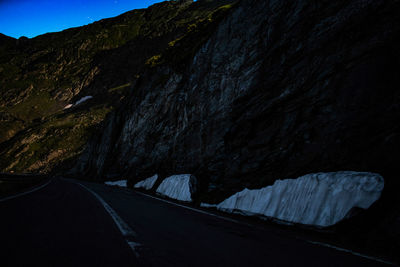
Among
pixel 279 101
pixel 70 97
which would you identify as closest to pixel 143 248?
pixel 279 101

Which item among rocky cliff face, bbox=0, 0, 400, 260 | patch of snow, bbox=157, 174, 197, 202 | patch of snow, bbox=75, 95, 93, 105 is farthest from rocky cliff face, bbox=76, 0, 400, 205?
patch of snow, bbox=75, 95, 93, 105

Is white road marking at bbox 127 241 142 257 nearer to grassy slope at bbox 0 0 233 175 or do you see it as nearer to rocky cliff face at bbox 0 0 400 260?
rocky cliff face at bbox 0 0 400 260

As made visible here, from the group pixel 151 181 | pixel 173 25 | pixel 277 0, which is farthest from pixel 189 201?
pixel 173 25

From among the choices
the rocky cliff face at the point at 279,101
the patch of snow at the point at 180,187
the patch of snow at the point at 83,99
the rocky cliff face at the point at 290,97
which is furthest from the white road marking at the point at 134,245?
the patch of snow at the point at 83,99

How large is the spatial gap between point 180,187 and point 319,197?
31.0 feet

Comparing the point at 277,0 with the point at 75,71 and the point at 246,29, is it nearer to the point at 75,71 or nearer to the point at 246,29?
the point at 246,29

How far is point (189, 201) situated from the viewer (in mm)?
12766

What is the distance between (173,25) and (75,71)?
9696cm

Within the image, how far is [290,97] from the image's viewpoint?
10531 mm

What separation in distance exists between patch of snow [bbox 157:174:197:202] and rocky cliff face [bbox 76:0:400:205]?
749 millimetres

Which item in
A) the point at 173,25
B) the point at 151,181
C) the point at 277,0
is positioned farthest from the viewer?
the point at 173,25

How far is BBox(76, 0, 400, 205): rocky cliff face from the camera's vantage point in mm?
7395

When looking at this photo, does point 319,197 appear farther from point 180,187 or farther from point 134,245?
point 180,187

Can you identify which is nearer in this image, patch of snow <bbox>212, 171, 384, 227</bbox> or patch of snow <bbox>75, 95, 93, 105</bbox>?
patch of snow <bbox>212, 171, 384, 227</bbox>
